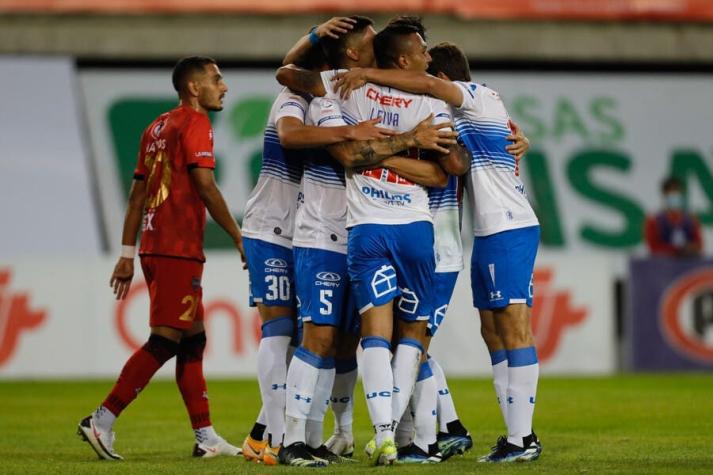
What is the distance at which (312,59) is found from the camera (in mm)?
7508

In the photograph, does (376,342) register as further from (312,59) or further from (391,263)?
(312,59)

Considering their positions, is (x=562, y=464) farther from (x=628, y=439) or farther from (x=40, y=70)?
(x=40, y=70)

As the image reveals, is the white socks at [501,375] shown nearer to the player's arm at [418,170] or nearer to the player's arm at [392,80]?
the player's arm at [418,170]

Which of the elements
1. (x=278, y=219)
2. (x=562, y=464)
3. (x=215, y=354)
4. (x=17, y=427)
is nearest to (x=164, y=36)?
(x=215, y=354)

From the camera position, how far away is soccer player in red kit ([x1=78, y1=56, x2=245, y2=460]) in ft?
25.1

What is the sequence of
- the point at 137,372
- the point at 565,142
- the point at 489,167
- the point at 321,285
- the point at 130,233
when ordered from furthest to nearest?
the point at 565,142
the point at 130,233
the point at 137,372
the point at 489,167
the point at 321,285

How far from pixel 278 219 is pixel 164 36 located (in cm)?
1411

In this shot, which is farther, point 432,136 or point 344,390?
point 344,390

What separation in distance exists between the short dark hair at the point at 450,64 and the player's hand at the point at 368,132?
76 centimetres

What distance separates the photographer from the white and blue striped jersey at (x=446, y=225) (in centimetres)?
744

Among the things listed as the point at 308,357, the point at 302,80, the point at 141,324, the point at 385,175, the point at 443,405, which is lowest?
the point at 443,405

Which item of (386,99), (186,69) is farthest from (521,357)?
(186,69)

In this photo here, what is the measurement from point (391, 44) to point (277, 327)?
169cm

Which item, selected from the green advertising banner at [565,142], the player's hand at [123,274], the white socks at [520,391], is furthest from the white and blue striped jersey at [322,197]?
the green advertising banner at [565,142]
